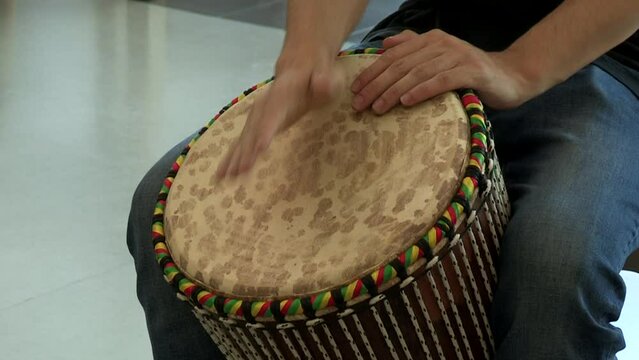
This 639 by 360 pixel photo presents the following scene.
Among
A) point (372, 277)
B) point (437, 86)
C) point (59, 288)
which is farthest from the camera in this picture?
point (59, 288)

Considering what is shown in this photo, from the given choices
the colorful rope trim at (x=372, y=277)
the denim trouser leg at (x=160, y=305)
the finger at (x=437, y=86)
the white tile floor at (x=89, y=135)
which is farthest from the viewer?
the white tile floor at (x=89, y=135)

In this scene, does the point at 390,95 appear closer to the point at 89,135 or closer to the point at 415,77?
the point at 415,77

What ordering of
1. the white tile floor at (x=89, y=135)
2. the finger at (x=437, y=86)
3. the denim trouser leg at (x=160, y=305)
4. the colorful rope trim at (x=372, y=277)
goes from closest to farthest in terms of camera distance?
the colorful rope trim at (x=372, y=277) < the finger at (x=437, y=86) < the denim trouser leg at (x=160, y=305) < the white tile floor at (x=89, y=135)

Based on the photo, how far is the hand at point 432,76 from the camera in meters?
1.07

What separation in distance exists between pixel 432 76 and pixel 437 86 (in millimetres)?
13

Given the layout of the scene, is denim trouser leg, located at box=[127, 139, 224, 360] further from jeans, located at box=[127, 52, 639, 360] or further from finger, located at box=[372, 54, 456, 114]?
finger, located at box=[372, 54, 456, 114]

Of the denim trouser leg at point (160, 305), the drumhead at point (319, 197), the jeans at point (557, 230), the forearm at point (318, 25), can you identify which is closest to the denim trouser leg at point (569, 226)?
the jeans at point (557, 230)

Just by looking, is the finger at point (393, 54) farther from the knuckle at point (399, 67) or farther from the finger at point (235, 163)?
the finger at point (235, 163)

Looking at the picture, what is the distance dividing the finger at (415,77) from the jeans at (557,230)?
156 mm

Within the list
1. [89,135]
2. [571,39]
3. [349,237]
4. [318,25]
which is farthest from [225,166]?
[89,135]

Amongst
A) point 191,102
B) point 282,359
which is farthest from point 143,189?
point 191,102

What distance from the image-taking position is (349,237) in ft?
3.26

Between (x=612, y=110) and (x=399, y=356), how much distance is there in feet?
1.24

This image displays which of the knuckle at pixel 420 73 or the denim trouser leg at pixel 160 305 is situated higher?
the knuckle at pixel 420 73
